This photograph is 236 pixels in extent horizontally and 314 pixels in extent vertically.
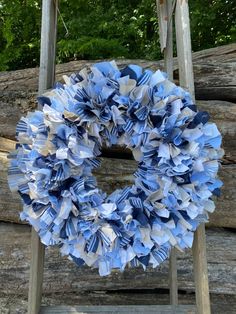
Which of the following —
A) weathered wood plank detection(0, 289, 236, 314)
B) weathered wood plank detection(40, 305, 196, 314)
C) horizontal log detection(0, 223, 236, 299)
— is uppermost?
horizontal log detection(0, 223, 236, 299)

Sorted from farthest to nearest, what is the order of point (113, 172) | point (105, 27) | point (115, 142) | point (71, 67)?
point (105, 27)
point (71, 67)
point (113, 172)
point (115, 142)

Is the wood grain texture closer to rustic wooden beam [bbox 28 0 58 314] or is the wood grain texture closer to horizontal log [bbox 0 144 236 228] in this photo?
rustic wooden beam [bbox 28 0 58 314]

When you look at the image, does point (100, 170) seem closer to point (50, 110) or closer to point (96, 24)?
point (50, 110)

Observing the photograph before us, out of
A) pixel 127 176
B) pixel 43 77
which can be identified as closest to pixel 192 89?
pixel 43 77

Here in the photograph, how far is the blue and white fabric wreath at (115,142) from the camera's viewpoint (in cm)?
120

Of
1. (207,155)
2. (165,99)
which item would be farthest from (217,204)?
(165,99)

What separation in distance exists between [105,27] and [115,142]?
144 cm

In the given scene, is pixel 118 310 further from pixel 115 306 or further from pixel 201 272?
pixel 201 272

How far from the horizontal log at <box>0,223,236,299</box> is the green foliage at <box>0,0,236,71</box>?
1.07 metres

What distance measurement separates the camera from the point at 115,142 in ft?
4.13

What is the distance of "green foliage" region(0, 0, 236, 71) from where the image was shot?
2533 mm

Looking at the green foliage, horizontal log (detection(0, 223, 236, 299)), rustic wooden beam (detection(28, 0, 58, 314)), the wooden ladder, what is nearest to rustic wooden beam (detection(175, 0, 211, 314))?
the wooden ladder

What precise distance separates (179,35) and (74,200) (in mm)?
536

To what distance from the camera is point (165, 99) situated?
1215 mm
